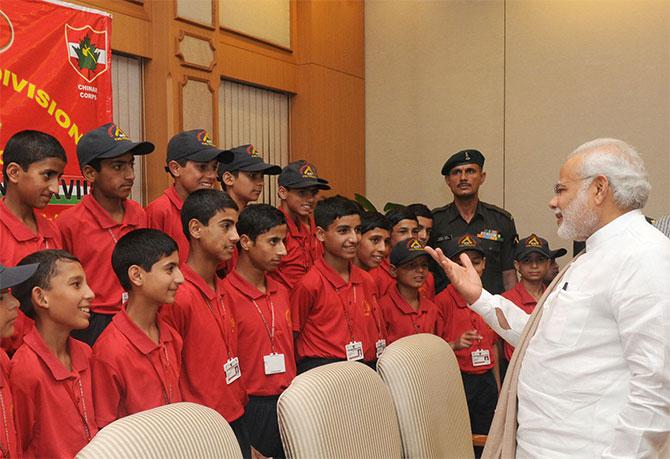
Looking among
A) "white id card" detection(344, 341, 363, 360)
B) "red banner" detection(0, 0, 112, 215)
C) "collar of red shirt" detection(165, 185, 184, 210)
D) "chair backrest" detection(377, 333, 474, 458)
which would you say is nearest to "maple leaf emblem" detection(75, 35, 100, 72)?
"red banner" detection(0, 0, 112, 215)

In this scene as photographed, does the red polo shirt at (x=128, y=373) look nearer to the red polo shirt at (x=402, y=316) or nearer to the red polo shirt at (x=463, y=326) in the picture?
the red polo shirt at (x=402, y=316)

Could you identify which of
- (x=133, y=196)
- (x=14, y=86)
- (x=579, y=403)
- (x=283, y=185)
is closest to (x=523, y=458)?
(x=579, y=403)

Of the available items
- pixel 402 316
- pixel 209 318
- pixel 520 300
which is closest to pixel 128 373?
pixel 209 318

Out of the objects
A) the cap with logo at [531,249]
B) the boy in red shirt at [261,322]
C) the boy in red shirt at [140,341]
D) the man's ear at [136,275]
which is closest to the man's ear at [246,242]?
the boy in red shirt at [261,322]

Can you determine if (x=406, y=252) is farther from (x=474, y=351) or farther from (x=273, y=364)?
(x=273, y=364)

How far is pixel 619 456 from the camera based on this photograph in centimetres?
171

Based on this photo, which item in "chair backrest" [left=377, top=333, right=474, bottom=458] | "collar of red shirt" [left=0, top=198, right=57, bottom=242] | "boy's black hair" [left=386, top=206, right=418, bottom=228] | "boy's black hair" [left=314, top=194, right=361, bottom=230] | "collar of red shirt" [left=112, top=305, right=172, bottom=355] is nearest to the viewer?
"chair backrest" [left=377, top=333, right=474, bottom=458]

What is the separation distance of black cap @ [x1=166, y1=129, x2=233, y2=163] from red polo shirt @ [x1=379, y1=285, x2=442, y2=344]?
1077mm

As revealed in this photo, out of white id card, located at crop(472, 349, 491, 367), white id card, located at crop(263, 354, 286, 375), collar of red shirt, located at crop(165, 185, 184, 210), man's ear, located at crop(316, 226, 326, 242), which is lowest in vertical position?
white id card, located at crop(472, 349, 491, 367)

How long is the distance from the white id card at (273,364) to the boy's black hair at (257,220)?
1.60 feet

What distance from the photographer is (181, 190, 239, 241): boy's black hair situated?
2.81 metres

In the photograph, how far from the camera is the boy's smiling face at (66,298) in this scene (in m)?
2.12

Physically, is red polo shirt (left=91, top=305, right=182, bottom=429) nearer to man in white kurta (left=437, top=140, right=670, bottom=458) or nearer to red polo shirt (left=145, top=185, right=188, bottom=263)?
red polo shirt (left=145, top=185, right=188, bottom=263)

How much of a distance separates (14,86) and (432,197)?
155 inches
